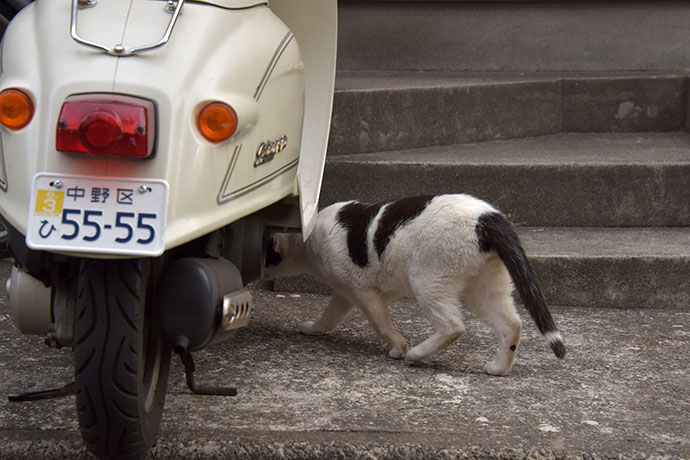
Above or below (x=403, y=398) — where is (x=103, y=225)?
above

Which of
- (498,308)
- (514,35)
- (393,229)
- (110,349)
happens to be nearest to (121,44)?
(110,349)

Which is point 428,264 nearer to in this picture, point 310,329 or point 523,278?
point 523,278

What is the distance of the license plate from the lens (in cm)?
182

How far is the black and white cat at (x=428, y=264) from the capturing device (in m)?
2.85

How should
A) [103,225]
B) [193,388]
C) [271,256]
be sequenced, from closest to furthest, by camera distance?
[103,225], [193,388], [271,256]

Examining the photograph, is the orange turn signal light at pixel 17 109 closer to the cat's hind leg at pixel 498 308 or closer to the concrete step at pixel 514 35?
the cat's hind leg at pixel 498 308

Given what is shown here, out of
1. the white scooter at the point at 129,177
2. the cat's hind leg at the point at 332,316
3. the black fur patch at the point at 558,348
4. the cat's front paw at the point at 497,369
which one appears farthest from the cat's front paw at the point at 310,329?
the white scooter at the point at 129,177

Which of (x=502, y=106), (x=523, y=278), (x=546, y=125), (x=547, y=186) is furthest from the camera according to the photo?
(x=546, y=125)

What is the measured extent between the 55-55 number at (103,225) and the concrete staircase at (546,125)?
221 cm

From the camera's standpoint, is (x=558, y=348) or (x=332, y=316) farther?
(x=332, y=316)

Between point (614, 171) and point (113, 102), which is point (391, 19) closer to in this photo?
point (614, 171)

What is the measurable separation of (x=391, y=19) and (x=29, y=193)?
13.6 ft

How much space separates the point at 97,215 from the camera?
6.06ft

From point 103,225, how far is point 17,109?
1.22 feet
